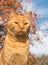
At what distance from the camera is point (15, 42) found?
19.4 ft

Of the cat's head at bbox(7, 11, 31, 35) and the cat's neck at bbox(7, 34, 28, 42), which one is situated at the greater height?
the cat's head at bbox(7, 11, 31, 35)

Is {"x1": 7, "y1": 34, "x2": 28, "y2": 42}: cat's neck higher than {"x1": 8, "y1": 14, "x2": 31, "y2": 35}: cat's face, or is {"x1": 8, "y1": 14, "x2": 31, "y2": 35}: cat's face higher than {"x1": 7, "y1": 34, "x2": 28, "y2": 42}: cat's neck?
{"x1": 8, "y1": 14, "x2": 31, "y2": 35}: cat's face

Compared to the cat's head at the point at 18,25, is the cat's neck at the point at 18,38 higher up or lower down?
lower down

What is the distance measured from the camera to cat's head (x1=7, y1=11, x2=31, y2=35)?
19.1 feet

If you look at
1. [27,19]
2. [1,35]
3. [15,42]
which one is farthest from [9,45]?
[1,35]

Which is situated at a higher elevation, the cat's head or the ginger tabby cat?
the cat's head

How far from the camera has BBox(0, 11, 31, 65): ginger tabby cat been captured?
5.84m

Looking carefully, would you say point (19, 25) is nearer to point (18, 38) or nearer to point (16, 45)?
point (18, 38)

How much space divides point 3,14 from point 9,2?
53cm

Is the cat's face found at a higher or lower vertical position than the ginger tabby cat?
higher

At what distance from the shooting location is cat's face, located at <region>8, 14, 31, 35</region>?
5.82 m

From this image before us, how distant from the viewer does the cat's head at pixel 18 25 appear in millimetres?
5824

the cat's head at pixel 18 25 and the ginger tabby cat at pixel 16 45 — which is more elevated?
the cat's head at pixel 18 25

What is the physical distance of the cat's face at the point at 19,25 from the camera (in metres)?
5.82
